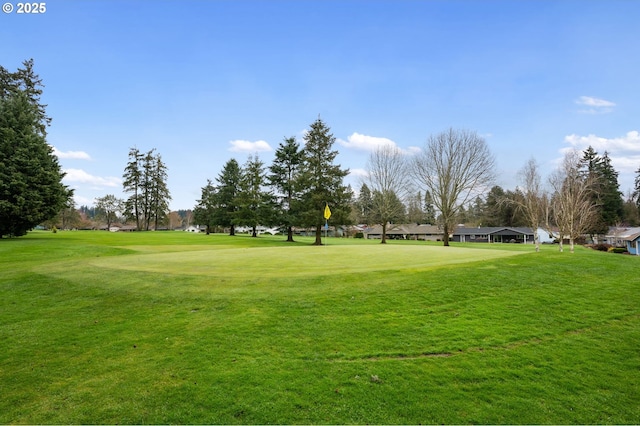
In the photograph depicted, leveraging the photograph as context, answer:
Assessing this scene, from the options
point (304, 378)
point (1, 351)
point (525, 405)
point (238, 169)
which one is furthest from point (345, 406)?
point (238, 169)

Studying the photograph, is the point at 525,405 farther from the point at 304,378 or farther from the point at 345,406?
the point at 304,378

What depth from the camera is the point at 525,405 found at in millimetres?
4320

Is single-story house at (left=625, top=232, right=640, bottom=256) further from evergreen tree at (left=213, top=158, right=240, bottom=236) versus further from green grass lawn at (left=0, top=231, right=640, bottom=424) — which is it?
evergreen tree at (left=213, top=158, right=240, bottom=236)

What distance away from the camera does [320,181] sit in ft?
116

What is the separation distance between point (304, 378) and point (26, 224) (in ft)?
117

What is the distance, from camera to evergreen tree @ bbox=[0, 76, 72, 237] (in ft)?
88.1

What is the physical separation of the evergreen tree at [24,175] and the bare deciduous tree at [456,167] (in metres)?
43.6

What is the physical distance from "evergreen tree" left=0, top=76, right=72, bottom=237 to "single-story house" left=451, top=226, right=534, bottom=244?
76.4m

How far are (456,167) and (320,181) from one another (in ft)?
69.4

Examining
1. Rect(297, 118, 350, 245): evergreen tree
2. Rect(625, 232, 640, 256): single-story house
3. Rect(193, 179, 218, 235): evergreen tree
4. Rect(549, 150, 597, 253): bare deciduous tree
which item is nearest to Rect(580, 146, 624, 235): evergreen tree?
Rect(625, 232, 640, 256): single-story house

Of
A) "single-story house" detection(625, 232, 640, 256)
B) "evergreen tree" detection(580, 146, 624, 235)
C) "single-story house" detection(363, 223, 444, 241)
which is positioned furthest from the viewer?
"single-story house" detection(363, 223, 444, 241)

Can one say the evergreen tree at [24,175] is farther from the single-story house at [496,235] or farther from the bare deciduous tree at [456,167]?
the single-story house at [496,235]

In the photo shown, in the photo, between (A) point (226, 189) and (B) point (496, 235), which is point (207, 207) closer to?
(A) point (226, 189)

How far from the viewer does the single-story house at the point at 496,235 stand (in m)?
75.2
